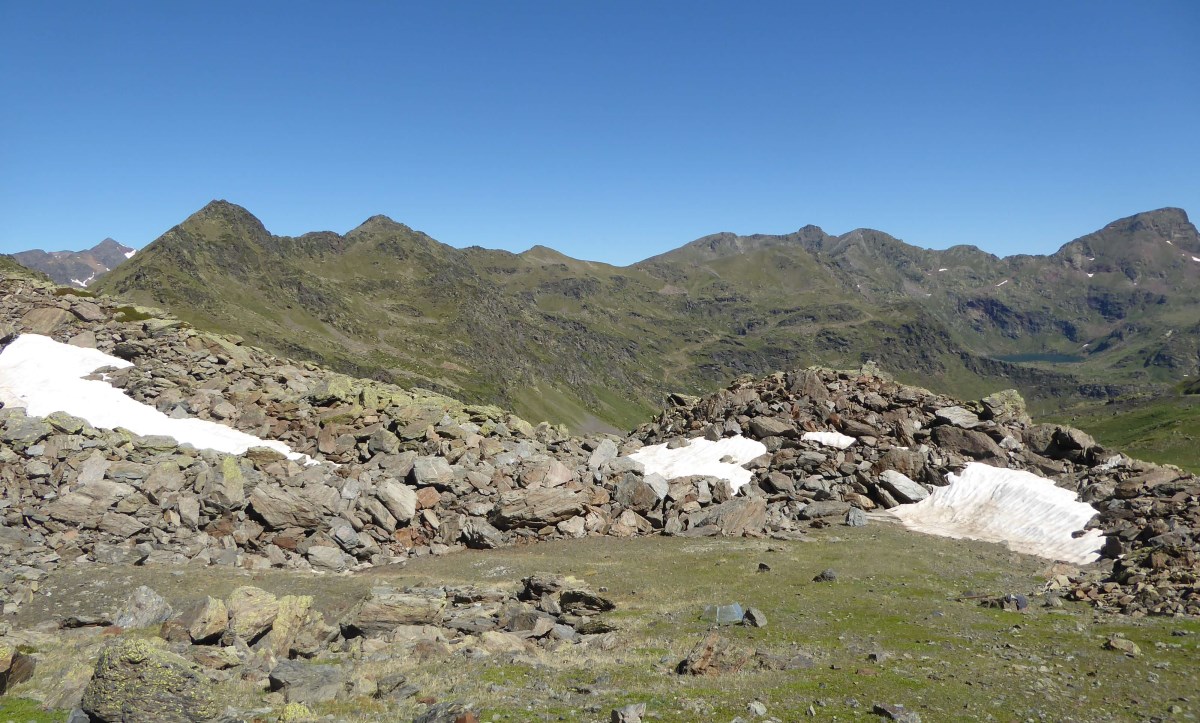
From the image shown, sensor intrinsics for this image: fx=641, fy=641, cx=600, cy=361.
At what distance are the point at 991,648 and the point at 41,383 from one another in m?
69.7

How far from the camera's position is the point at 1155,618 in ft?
86.3

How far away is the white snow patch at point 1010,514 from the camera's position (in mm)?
41031

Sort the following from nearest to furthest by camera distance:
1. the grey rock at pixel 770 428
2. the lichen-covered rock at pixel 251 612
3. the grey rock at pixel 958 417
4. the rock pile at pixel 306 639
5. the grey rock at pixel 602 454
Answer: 1. the rock pile at pixel 306 639
2. the lichen-covered rock at pixel 251 612
3. the grey rock at pixel 958 417
4. the grey rock at pixel 602 454
5. the grey rock at pixel 770 428

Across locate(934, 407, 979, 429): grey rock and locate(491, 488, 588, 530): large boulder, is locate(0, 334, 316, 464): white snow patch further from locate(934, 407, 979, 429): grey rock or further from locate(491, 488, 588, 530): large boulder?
locate(934, 407, 979, 429): grey rock

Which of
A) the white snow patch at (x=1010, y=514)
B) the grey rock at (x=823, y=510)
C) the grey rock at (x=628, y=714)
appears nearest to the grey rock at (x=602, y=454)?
the grey rock at (x=823, y=510)

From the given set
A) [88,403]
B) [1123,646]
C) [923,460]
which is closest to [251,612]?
[1123,646]

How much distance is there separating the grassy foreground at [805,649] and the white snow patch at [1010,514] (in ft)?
10.6

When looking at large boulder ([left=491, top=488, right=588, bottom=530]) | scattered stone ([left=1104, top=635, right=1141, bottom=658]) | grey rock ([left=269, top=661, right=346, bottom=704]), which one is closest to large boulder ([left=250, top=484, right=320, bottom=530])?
large boulder ([left=491, top=488, right=588, bottom=530])

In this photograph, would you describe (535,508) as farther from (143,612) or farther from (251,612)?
(143,612)

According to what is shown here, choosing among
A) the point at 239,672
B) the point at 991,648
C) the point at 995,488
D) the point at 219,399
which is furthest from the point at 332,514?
the point at 995,488

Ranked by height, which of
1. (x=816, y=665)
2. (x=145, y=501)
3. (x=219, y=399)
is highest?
(x=219, y=399)

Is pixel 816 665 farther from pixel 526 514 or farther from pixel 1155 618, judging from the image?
pixel 526 514

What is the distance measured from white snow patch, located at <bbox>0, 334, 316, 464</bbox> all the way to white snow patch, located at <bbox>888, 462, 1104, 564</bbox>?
4980 cm

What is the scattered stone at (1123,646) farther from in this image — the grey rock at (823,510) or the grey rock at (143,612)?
the grey rock at (143,612)
